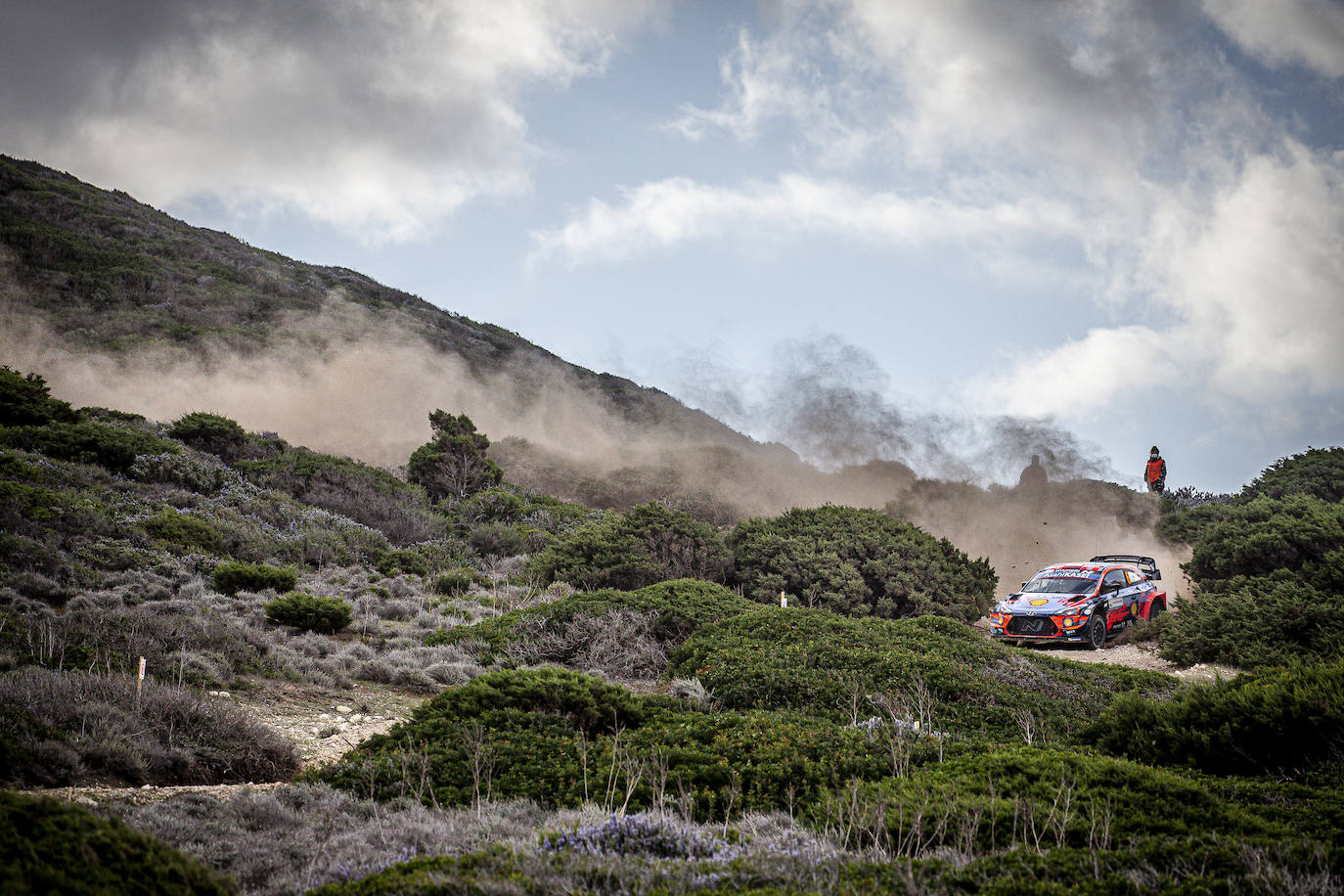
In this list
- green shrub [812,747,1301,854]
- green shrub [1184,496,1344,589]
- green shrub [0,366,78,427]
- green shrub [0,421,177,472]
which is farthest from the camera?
green shrub [0,366,78,427]

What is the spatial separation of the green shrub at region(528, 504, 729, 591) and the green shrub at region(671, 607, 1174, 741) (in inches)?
148

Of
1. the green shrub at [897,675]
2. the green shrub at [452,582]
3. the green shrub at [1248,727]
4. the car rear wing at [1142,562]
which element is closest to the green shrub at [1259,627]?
the green shrub at [897,675]

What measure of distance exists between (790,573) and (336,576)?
9420 millimetres

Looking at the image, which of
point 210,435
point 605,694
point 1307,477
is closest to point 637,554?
point 605,694

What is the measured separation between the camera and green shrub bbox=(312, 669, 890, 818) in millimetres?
5652

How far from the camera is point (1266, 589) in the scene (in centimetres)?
1459

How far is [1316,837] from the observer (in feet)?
13.5

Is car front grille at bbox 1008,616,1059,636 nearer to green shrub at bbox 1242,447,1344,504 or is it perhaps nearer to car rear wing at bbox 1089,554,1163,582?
car rear wing at bbox 1089,554,1163,582

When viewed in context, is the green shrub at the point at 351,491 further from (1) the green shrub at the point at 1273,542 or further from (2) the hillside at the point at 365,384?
(1) the green shrub at the point at 1273,542

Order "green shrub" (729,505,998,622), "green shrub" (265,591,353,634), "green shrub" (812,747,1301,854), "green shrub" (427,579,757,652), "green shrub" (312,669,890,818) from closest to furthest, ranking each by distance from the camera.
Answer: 1. "green shrub" (812,747,1301,854)
2. "green shrub" (312,669,890,818)
3. "green shrub" (265,591,353,634)
4. "green shrub" (427,579,757,652)
5. "green shrub" (729,505,998,622)

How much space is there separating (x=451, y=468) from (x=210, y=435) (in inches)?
285

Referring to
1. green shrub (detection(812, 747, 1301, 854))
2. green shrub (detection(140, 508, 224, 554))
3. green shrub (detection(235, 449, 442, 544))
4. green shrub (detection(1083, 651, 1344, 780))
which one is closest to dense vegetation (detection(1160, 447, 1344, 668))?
green shrub (detection(1083, 651, 1344, 780))

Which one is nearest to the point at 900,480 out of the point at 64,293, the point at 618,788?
the point at 618,788

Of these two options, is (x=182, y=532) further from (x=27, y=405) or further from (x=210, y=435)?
(x=210, y=435)
